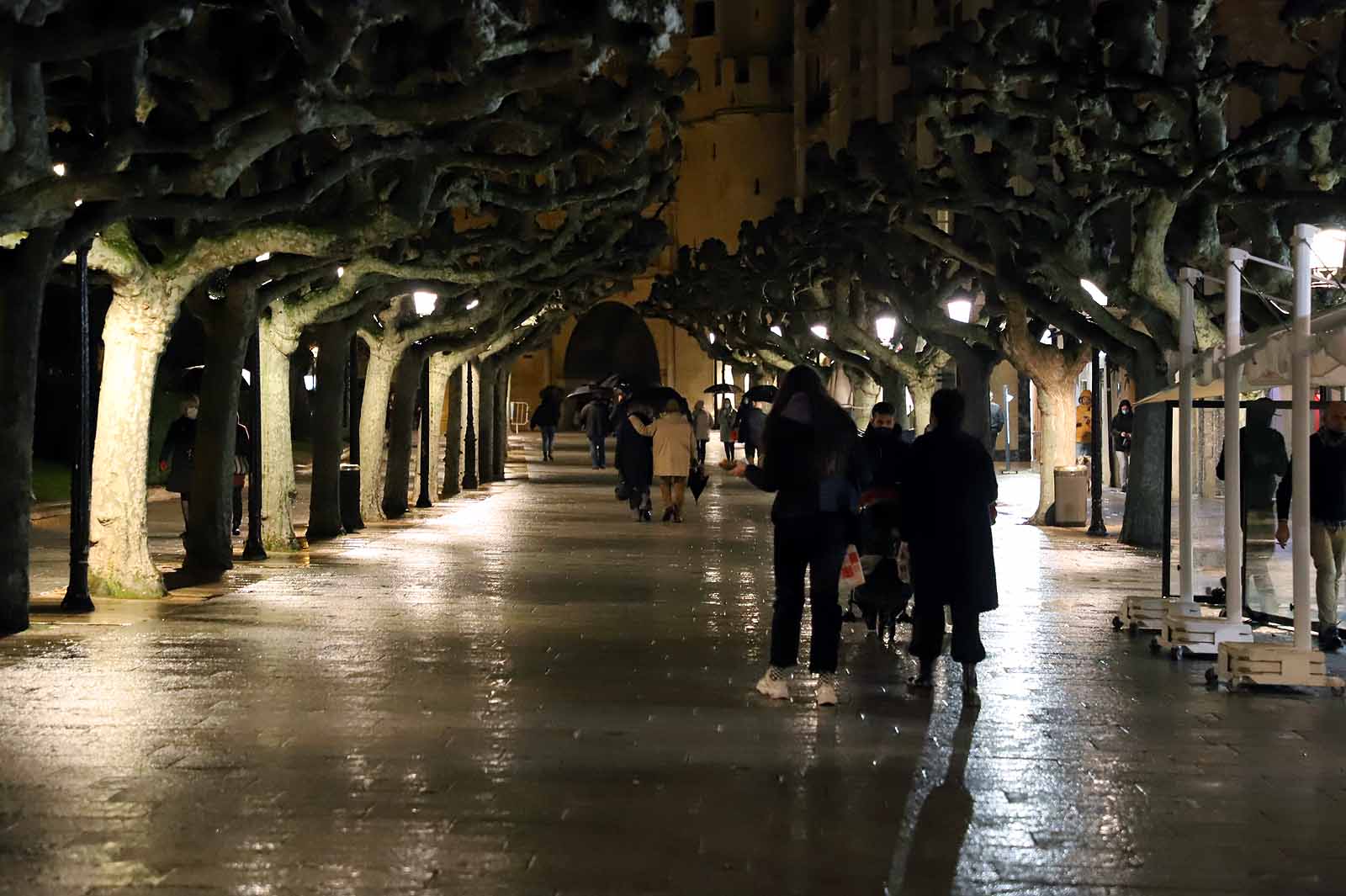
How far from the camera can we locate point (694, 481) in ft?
70.6

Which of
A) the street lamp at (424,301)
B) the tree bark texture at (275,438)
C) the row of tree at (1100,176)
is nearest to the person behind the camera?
the row of tree at (1100,176)

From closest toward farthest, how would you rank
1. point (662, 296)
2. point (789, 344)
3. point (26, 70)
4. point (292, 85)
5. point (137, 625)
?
point (26, 70) → point (292, 85) → point (137, 625) → point (789, 344) → point (662, 296)

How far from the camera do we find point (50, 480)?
32875 millimetres

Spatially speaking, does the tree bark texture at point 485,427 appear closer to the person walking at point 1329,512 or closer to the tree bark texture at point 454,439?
the tree bark texture at point 454,439

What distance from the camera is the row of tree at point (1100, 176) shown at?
18.8 meters

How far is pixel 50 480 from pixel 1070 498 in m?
17.0

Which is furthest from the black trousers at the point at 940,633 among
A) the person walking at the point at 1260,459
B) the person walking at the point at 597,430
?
the person walking at the point at 597,430

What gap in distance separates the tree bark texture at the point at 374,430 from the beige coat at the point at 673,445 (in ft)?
12.6

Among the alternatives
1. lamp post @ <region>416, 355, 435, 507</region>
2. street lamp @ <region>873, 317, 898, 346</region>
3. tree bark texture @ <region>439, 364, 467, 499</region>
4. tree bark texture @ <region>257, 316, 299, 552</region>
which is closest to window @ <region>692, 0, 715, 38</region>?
tree bark texture @ <region>439, 364, 467, 499</region>

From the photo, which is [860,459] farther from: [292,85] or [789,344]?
[789,344]

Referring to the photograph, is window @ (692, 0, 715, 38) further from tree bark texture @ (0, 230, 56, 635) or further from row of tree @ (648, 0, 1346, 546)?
tree bark texture @ (0, 230, 56, 635)

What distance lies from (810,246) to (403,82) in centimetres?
2751

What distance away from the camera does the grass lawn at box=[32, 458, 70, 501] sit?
1195 inches

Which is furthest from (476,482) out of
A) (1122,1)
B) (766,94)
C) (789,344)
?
(766,94)
